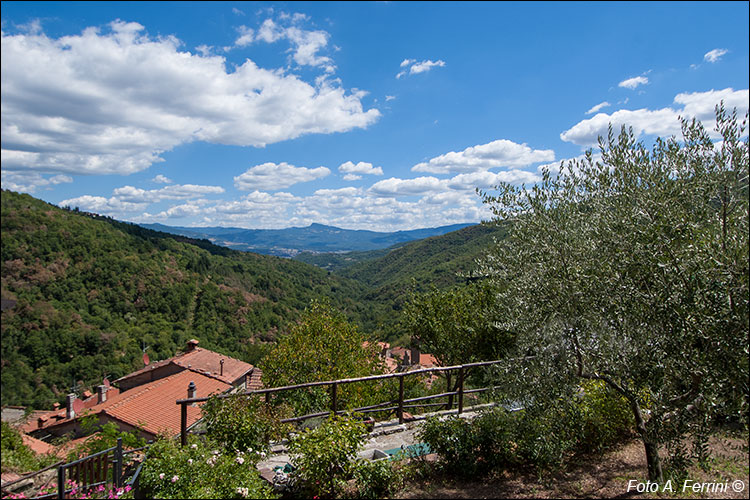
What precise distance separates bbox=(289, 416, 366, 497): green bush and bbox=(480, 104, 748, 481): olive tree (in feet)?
6.46

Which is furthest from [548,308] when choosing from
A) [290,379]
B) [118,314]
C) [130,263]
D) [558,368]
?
[130,263]

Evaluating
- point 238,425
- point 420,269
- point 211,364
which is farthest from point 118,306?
point 420,269

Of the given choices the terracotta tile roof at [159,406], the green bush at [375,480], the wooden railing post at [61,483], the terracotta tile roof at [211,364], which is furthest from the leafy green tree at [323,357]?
the terracotta tile roof at [211,364]

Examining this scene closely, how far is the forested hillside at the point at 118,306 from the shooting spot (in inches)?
1937

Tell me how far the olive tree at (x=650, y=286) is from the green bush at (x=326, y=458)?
197 cm

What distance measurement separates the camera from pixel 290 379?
38.4ft

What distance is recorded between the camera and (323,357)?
12156 millimetres

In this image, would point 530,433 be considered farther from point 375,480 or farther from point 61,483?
point 61,483

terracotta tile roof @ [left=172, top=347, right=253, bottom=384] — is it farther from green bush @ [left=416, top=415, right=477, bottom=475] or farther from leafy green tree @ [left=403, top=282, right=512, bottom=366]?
green bush @ [left=416, top=415, right=477, bottom=475]

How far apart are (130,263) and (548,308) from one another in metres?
87.8

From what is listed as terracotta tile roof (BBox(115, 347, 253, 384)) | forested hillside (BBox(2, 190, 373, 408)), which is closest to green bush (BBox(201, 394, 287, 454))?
terracotta tile roof (BBox(115, 347, 253, 384))

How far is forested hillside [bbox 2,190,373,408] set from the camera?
4919 cm

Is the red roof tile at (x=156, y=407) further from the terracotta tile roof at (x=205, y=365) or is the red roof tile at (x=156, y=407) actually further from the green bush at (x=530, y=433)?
the green bush at (x=530, y=433)

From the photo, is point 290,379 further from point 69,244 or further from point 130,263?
Result: point 130,263
